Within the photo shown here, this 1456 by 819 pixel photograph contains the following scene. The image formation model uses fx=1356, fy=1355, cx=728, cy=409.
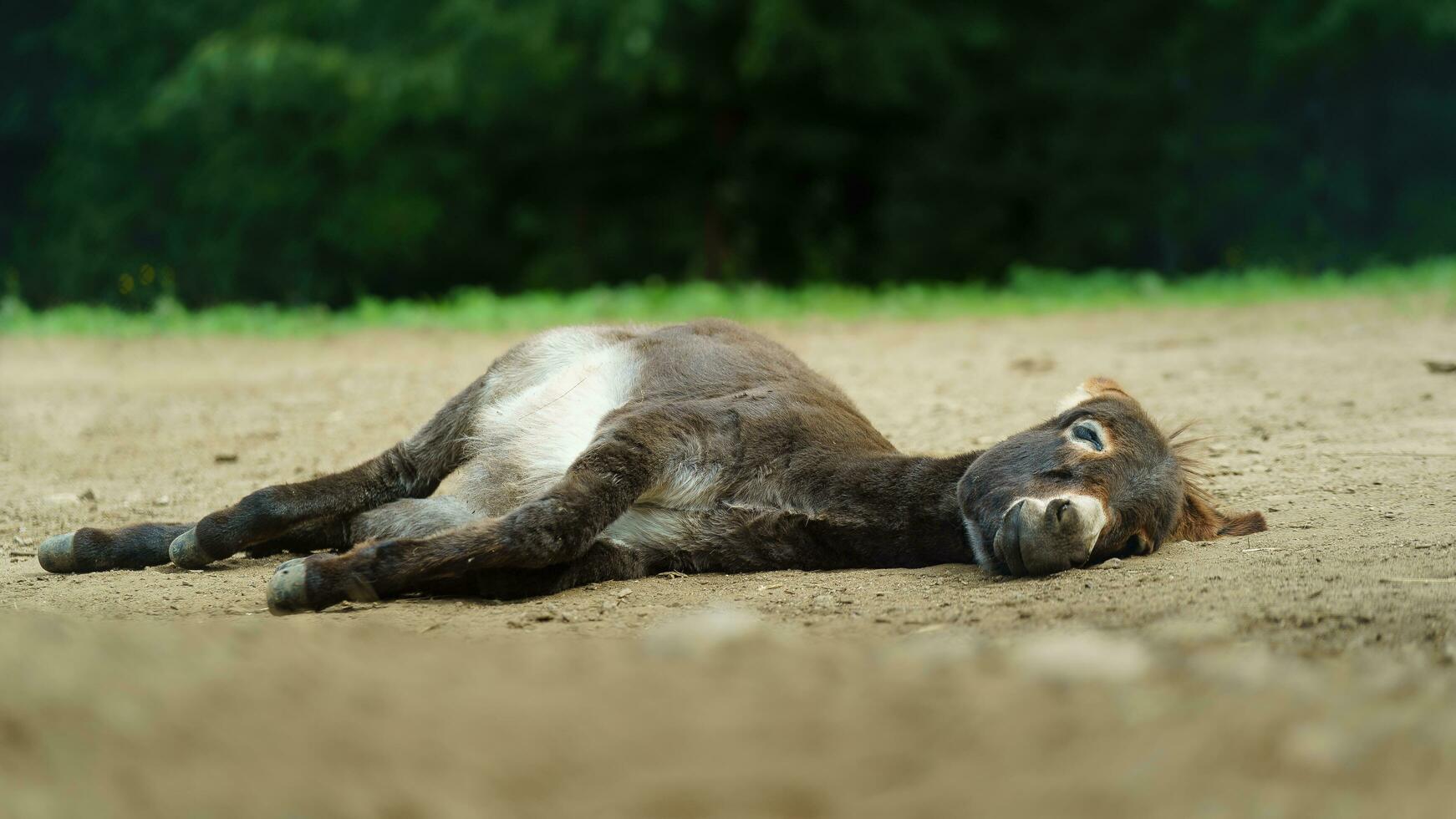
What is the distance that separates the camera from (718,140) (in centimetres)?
1942

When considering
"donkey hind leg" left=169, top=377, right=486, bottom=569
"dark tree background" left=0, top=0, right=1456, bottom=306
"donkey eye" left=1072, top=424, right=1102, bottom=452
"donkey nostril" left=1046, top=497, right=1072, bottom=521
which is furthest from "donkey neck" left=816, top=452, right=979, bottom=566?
"dark tree background" left=0, top=0, right=1456, bottom=306

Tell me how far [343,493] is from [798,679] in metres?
3.08

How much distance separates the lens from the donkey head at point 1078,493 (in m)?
3.83

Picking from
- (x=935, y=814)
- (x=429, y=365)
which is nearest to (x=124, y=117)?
(x=429, y=365)

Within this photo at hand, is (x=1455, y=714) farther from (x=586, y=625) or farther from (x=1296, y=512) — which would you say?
(x=1296, y=512)

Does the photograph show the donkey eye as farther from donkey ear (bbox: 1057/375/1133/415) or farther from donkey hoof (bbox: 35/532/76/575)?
donkey hoof (bbox: 35/532/76/575)

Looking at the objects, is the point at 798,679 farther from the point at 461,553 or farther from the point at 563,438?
the point at 563,438

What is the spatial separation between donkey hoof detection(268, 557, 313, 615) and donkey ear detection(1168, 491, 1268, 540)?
2685 mm

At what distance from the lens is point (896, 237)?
1961 cm

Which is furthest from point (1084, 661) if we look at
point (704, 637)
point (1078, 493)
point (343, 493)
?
point (343, 493)

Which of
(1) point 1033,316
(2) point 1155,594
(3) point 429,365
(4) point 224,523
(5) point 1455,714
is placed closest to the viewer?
(5) point 1455,714

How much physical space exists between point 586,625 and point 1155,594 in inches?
59.2

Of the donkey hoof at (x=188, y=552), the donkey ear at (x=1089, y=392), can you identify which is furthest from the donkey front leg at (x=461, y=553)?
the donkey ear at (x=1089, y=392)

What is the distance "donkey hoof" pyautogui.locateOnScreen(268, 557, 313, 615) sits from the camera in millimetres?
3812
